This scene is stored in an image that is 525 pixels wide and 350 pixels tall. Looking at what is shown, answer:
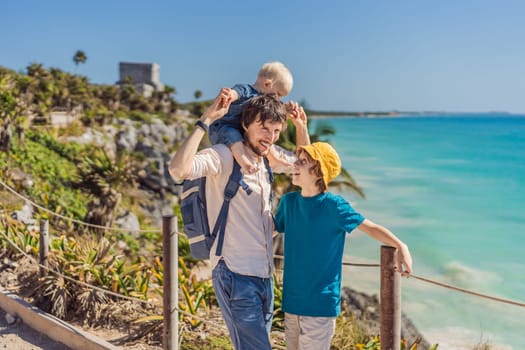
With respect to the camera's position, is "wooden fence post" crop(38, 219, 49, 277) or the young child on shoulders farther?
"wooden fence post" crop(38, 219, 49, 277)

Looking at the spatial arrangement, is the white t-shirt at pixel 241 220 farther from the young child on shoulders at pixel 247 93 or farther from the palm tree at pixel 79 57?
the palm tree at pixel 79 57

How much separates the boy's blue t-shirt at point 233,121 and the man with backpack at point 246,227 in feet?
0.18

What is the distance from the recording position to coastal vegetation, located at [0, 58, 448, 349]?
4.46m

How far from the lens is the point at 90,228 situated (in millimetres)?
10852

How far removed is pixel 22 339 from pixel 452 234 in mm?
27044

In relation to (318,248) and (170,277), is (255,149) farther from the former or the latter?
(170,277)

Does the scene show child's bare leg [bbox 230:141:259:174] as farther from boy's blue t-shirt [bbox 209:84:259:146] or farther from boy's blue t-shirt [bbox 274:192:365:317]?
boy's blue t-shirt [bbox 274:192:365:317]

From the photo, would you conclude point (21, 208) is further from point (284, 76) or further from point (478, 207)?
point (478, 207)

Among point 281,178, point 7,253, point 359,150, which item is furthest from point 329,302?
point 359,150

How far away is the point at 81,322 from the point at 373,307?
28.8 ft

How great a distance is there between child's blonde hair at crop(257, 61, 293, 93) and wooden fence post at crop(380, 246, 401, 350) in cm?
92

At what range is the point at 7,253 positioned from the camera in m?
5.78

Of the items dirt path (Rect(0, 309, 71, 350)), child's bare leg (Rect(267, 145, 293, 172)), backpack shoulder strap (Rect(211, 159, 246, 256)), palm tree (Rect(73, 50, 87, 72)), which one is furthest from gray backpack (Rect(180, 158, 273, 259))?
palm tree (Rect(73, 50, 87, 72))

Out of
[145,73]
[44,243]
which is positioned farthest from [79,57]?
[44,243]
